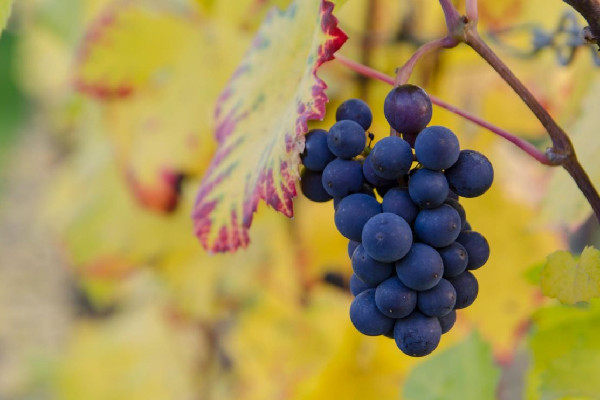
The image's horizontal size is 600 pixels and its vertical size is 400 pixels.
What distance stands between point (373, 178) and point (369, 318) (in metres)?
0.09

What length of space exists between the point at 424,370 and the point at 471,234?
249 mm

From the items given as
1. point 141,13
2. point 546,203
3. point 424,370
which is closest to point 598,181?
point 546,203

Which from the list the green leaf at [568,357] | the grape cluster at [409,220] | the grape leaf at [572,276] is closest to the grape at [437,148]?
the grape cluster at [409,220]

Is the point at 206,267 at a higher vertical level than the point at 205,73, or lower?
lower

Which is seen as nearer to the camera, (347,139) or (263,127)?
(347,139)

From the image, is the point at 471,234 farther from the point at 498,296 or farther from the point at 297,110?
the point at 498,296

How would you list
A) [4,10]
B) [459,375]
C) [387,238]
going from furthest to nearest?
[459,375]
[4,10]
[387,238]

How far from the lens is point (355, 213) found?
41 centimetres

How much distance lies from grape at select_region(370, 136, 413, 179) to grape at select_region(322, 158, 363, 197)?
1.2 inches

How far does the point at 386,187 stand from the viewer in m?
0.43

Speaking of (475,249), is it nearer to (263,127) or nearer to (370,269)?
(370,269)

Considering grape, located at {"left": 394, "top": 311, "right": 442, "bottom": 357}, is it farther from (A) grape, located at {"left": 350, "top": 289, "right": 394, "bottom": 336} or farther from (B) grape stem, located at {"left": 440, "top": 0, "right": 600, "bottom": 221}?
(B) grape stem, located at {"left": 440, "top": 0, "right": 600, "bottom": 221}

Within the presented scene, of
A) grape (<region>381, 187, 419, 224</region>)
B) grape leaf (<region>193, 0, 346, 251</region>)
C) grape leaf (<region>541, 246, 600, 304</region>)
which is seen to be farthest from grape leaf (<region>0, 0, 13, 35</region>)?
grape leaf (<region>541, 246, 600, 304</region>)

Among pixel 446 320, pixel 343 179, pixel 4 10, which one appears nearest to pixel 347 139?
pixel 343 179
